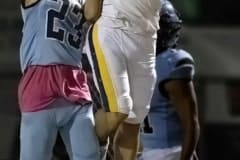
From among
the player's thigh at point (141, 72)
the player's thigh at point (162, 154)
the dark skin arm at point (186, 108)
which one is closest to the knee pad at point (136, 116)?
the player's thigh at point (141, 72)

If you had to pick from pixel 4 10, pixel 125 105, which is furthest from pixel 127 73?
pixel 4 10

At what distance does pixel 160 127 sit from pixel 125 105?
2.40 ft

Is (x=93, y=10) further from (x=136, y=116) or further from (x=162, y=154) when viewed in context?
(x=162, y=154)

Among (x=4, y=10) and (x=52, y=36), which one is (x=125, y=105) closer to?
(x=52, y=36)

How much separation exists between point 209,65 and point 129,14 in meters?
4.34

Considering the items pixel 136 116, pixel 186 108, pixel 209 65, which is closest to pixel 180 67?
pixel 186 108

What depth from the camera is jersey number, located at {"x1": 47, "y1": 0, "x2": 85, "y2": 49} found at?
11.8 ft

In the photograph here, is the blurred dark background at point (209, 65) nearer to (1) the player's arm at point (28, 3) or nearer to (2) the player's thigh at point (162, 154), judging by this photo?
(2) the player's thigh at point (162, 154)

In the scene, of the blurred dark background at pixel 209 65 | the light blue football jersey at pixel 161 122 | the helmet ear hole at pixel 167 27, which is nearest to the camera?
the helmet ear hole at pixel 167 27

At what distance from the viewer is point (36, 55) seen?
11.7 feet

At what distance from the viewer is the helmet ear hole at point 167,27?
Answer: 4.06 metres

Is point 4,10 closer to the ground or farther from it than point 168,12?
closer to the ground

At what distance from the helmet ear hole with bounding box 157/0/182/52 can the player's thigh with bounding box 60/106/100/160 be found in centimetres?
60

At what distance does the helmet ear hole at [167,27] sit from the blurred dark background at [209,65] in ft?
11.4
